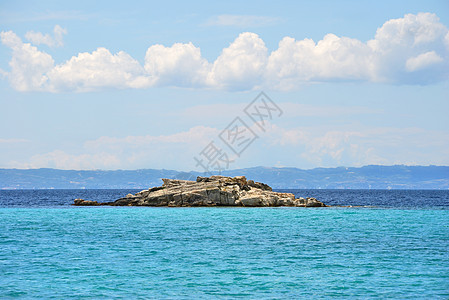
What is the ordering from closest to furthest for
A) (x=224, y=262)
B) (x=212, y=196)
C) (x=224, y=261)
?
(x=224, y=262) < (x=224, y=261) < (x=212, y=196)

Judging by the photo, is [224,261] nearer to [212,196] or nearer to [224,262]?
[224,262]

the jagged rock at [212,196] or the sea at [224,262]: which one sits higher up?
the jagged rock at [212,196]

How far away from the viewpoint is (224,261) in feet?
122

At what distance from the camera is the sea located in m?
27.9

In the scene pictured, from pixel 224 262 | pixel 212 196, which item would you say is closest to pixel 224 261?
pixel 224 262

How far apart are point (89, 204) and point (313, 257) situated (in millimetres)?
89313

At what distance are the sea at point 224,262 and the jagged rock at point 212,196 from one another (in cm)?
4190

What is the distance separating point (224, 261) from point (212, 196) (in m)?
69.0

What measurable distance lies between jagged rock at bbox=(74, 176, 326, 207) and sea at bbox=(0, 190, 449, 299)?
41.9 m

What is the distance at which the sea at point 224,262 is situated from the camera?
27.9 metres

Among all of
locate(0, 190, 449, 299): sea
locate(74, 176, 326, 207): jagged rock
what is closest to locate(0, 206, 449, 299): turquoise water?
locate(0, 190, 449, 299): sea

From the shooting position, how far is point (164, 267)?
114 ft

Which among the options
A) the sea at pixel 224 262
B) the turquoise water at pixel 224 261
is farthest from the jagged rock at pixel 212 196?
the sea at pixel 224 262

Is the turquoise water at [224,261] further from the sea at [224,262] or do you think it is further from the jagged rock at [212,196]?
the jagged rock at [212,196]
